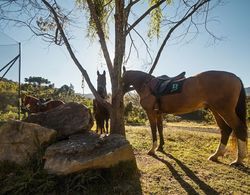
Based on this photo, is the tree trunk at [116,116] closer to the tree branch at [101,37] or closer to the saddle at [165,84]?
the tree branch at [101,37]

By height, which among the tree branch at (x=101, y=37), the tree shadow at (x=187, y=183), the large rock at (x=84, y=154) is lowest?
the tree shadow at (x=187, y=183)

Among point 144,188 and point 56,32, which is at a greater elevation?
point 56,32

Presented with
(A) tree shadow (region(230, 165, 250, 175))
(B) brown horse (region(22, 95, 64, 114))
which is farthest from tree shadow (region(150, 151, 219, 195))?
(B) brown horse (region(22, 95, 64, 114))

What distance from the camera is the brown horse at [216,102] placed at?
18.5 ft

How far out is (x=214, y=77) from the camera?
576 centimetres

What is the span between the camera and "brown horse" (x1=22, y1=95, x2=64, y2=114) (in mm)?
10125

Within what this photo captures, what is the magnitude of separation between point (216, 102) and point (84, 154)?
9.64 feet

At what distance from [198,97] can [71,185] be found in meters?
3.25

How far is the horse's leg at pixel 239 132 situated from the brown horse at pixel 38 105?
643 cm

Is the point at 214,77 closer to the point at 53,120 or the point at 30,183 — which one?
the point at 53,120

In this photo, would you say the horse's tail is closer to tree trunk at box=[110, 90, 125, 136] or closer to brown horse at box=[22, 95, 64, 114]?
tree trunk at box=[110, 90, 125, 136]

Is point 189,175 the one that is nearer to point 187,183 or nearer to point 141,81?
point 187,183

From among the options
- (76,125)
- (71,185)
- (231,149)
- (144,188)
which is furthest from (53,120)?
(231,149)

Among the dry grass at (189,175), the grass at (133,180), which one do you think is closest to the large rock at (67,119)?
the grass at (133,180)
